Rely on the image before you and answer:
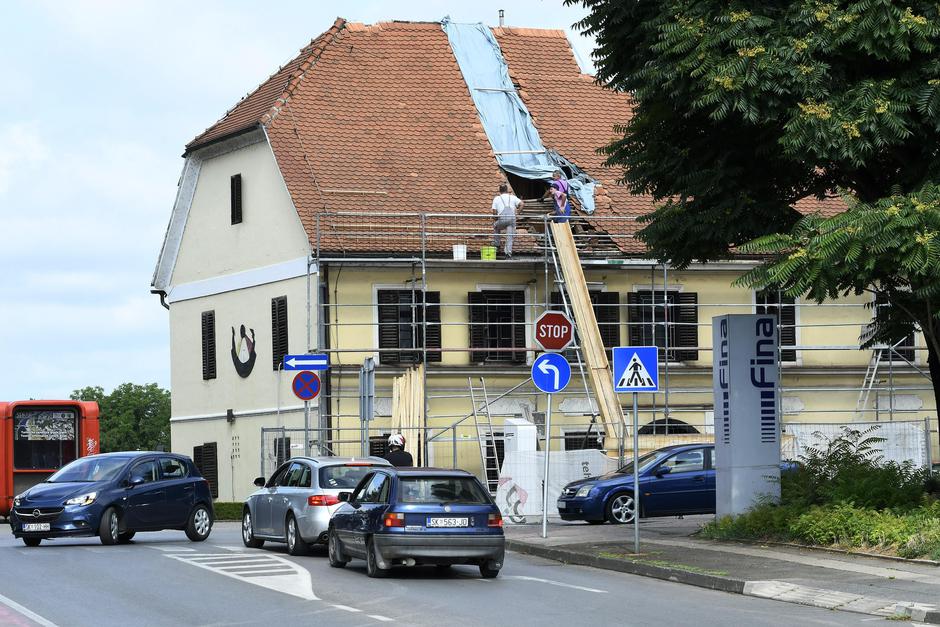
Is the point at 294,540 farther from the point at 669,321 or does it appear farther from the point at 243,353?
the point at 243,353

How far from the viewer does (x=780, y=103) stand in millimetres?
20969

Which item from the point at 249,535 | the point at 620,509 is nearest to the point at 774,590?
the point at 249,535

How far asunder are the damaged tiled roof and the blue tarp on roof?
30 cm

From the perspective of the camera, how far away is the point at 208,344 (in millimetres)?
44875

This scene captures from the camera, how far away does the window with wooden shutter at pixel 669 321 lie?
41.3 m

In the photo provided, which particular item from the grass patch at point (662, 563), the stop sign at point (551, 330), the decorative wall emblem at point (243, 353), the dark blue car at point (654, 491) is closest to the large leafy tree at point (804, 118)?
the stop sign at point (551, 330)

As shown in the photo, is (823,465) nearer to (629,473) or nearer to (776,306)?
(629,473)

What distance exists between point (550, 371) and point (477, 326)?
15.3 m

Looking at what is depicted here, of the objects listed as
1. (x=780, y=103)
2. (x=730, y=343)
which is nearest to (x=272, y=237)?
(x=730, y=343)

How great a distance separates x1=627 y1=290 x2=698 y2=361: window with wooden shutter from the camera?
41312 mm

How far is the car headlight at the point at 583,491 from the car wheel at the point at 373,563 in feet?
34.8

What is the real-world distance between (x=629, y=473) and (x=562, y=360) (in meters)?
5.80

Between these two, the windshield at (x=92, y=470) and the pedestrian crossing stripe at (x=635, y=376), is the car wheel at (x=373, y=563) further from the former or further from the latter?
the windshield at (x=92, y=470)

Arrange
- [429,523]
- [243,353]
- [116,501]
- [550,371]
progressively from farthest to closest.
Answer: [243,353], [116,501], [550,371], [429,523]
